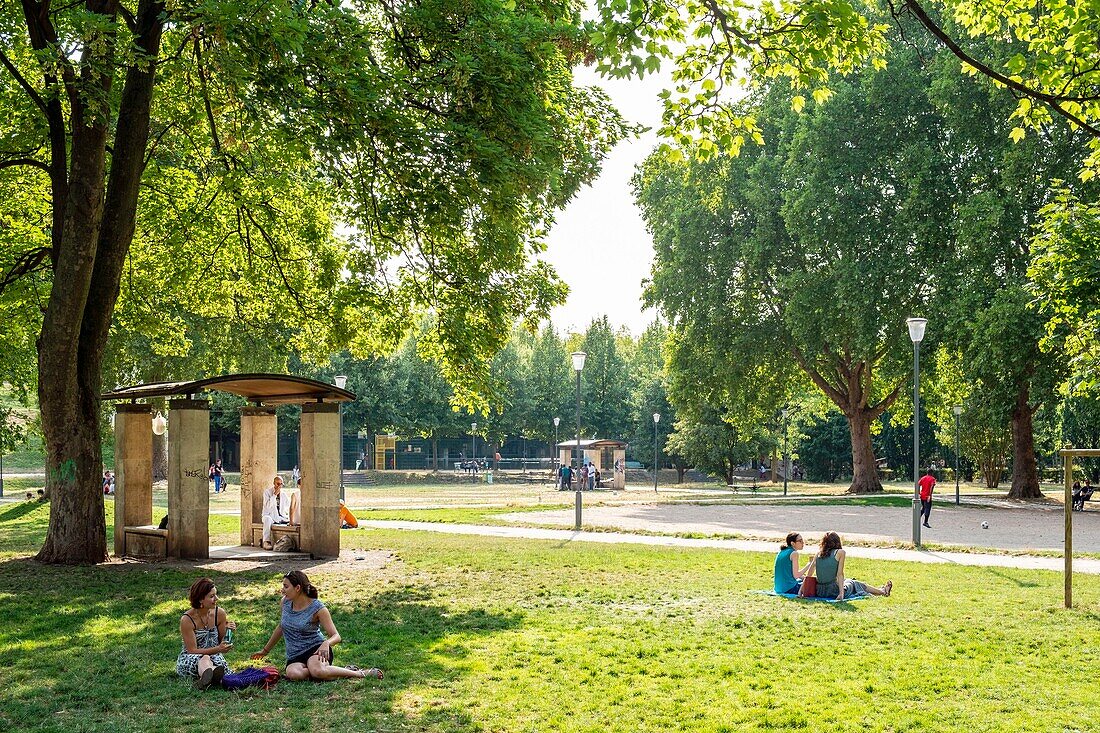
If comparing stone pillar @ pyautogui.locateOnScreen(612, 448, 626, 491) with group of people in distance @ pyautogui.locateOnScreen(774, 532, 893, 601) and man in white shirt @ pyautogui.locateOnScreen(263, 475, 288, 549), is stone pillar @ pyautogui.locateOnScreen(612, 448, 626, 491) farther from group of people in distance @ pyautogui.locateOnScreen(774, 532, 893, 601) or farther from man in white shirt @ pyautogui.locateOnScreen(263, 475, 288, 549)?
group of people in distance @ pyautogui.locateOnScreen(774, 532, 893, 601)

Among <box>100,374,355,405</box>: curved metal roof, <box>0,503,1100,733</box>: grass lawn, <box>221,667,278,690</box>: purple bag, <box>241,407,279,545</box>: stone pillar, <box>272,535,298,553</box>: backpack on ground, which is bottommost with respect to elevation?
<box>272,535,298,553</box>: backpack on ground

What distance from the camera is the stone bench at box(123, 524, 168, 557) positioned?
17.0m

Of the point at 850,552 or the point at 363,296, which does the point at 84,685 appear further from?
the point at 850,552

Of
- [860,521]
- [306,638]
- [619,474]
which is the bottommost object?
[619,474]

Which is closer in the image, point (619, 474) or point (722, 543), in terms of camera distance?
point (722, 543)

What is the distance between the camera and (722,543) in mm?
21438

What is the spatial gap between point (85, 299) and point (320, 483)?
16.0ft

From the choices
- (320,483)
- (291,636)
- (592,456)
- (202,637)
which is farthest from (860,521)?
(592,456)

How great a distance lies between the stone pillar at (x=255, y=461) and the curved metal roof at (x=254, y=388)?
76cm

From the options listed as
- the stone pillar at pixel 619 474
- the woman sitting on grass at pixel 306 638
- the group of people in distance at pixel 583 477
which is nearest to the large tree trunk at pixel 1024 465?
the group of people in distance at pixel 583 477

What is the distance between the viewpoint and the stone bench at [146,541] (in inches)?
669

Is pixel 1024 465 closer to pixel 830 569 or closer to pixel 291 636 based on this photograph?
pixel 830 569

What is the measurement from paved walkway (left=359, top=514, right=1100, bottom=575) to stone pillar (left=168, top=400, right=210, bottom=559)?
7.26 m

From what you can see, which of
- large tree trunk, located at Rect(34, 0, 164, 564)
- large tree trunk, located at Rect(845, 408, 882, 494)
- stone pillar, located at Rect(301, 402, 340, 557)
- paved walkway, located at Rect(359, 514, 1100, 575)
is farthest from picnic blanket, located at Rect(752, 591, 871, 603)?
large tree trunk, located at Rect(845, 408, 882, 494)
